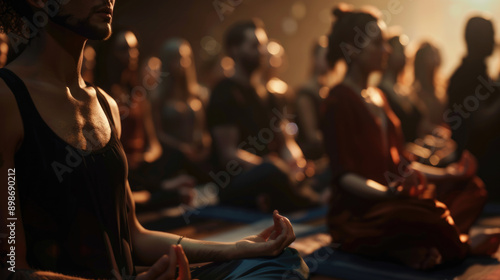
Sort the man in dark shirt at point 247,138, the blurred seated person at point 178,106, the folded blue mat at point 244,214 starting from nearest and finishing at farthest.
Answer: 1. the folded blue mat at point 244,214
2. the man in dark shirt at point 247,138
3. the blurred seated person at point 178,106

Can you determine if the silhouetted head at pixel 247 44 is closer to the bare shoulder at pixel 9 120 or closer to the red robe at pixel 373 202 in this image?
the red robe at pixel 373 202

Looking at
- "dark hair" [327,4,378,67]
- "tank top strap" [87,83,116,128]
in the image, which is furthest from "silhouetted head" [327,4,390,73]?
"tank top strap" [87,83,116,128]

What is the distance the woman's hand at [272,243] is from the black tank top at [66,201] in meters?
0.36

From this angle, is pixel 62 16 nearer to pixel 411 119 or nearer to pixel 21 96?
pixel 21 96

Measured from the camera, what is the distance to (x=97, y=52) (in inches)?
170

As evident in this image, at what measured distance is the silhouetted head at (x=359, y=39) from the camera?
321 centimetres

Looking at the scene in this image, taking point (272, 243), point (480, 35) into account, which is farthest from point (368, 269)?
point (480, 35)

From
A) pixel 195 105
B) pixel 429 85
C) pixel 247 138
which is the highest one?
pixel 429 85

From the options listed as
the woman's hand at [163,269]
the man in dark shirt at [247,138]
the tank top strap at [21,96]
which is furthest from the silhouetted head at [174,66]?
the woman's hand at [163,269]

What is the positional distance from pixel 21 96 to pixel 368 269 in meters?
2.40

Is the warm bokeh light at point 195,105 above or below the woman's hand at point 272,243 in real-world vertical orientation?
below

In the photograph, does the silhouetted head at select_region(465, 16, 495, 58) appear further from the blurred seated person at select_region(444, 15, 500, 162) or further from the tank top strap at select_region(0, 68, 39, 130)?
the tank top strap at select_region(0, 68, 39, 130)

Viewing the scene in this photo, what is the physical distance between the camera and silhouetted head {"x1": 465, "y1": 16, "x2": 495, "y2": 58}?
15.0 ft

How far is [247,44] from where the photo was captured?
5.19m
